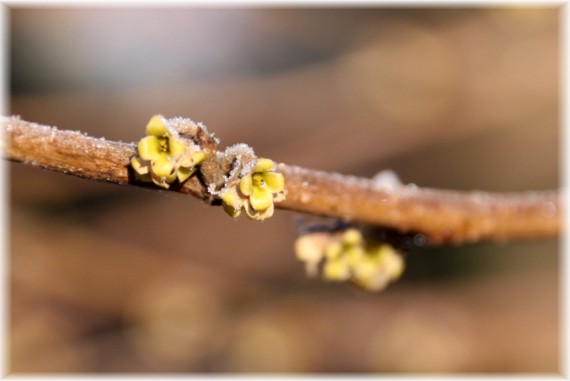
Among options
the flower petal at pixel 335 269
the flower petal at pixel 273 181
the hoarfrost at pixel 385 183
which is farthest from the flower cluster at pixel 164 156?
the flower petal at pixel 335 269

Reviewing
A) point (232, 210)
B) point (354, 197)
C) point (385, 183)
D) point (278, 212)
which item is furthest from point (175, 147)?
point (278, 212)

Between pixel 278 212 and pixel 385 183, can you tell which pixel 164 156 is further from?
pixel 278 212

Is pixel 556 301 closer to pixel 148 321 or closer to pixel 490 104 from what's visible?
pixel 490 104

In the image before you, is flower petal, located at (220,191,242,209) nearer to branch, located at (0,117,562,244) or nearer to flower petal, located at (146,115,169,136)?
branch, located at (0,117,562,244)

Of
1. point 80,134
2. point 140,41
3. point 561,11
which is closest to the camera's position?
point 80,134

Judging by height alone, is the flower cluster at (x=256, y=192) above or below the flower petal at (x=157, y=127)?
below

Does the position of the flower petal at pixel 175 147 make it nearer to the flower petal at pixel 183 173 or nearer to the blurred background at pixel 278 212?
the flower petal at pixel 183 173

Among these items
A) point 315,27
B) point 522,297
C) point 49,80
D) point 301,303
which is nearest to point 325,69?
point 315,27
